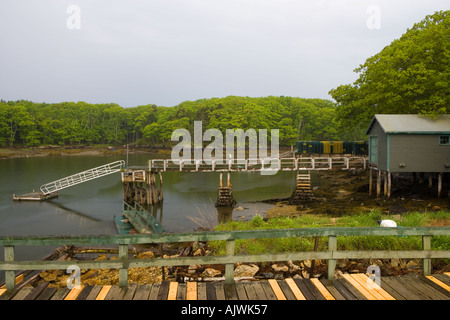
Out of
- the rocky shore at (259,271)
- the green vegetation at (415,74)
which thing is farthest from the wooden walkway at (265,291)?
the green vegetation at (415,74)

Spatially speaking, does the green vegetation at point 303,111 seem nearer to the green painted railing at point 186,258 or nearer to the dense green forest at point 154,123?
the dense green forest at point 154,123

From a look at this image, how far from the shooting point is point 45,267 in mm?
4879

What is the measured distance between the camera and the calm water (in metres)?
20.2

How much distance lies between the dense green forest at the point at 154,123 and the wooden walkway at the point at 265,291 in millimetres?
63335

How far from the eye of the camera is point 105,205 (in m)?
26.4

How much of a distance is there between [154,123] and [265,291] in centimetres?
8548

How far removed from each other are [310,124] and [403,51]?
45646mm

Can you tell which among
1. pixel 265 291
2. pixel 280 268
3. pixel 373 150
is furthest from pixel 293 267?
pixel 373 150

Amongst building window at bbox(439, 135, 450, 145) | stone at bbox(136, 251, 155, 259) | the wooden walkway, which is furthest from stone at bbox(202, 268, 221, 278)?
building window at bbox(439, 135, 450, 145)

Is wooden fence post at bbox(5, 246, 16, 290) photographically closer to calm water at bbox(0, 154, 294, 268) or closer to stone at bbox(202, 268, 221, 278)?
stone at bbox(202, 268, 221, 278)

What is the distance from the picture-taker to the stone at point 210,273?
8.07m

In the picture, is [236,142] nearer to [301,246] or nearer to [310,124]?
[310,124]

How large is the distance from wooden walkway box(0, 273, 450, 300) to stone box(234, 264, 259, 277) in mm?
3099
